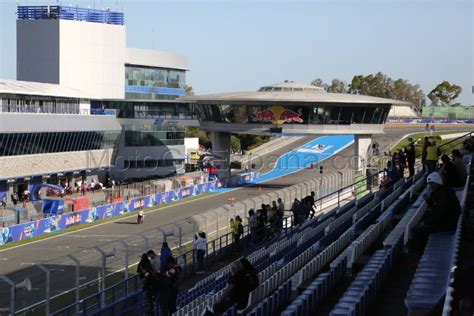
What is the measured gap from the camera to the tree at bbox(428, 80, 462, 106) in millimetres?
193875

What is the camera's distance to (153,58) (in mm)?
86000

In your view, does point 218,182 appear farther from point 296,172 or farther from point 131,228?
point 131,228

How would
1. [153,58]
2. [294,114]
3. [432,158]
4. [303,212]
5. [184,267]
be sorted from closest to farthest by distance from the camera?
[184,267], [432,158], [303,212], [294,114], [153,58]

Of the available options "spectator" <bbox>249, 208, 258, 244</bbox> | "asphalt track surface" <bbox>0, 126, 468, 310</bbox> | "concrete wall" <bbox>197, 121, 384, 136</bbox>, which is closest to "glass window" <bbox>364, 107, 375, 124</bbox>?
"concrete wall" <bbox>197, 121, 384, 136</bbox>

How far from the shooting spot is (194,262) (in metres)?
24.6

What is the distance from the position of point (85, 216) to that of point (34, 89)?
20.0m

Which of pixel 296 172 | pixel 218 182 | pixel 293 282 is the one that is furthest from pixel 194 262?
pixel 296 172

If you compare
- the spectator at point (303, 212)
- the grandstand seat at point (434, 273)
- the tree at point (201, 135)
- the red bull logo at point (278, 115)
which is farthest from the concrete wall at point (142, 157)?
the grandstand seat at point (434, 273)

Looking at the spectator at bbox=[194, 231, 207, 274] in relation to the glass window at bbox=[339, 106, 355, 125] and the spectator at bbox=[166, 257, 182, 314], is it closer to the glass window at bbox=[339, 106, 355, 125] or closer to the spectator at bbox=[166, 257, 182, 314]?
the spectator at bbox=[166, 257, 182, 314]

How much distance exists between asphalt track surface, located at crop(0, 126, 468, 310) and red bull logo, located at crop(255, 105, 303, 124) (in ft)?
18.3

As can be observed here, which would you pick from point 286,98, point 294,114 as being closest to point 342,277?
point 286,98

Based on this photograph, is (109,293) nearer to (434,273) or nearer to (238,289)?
(238,289)

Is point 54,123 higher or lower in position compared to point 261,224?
higher

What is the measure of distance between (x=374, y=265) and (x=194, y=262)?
37.4 feet
